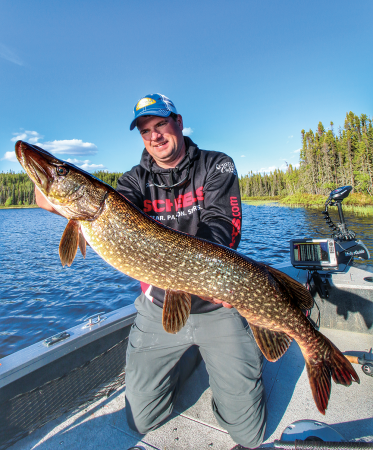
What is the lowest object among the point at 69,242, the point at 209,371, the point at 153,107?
the point at 209,371

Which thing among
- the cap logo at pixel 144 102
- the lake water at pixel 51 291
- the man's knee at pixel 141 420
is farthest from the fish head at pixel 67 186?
the lake water at pixel 51 291

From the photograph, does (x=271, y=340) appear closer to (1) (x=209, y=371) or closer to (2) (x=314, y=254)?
(1) (x=209, y=371)

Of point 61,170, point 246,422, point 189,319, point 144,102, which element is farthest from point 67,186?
point 246,422

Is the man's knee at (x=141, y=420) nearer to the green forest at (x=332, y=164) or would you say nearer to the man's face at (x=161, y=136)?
the man's face at (x=161, y=136)

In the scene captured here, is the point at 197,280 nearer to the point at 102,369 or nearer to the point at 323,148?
the point at 102,369

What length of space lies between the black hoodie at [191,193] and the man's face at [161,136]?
0.46 feet

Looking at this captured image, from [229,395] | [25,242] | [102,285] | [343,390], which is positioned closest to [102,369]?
[229,395]

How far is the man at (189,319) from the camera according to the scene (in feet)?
7.23

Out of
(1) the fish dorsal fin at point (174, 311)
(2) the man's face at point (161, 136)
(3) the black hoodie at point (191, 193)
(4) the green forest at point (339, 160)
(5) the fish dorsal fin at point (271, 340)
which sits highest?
(4) the green forest at point (339, 160)

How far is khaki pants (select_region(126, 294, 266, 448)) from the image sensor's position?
215 cm

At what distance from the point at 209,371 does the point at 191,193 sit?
167cm

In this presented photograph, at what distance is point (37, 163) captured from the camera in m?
1.83

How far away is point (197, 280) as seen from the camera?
1869 millimetres

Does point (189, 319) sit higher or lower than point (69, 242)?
lower
